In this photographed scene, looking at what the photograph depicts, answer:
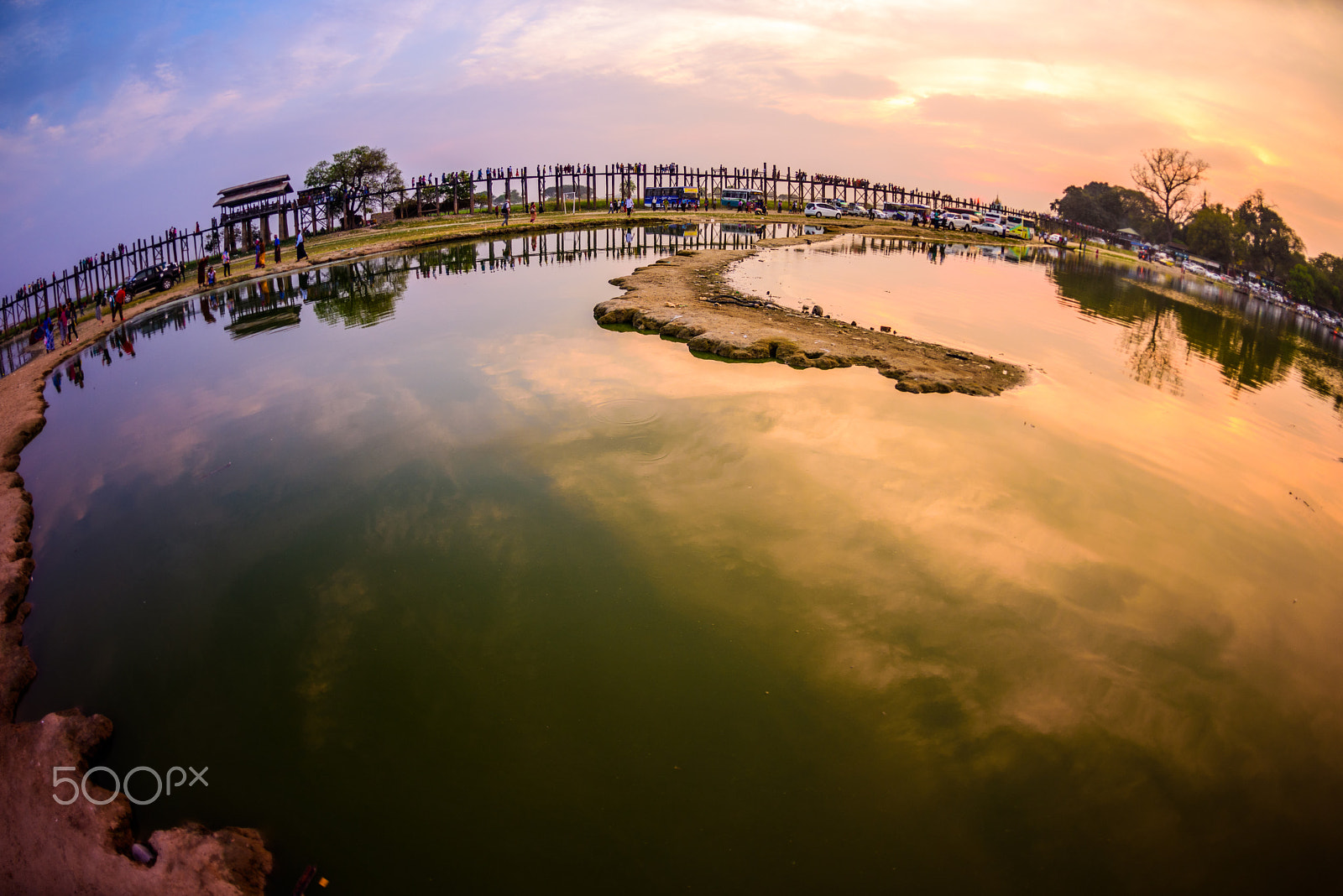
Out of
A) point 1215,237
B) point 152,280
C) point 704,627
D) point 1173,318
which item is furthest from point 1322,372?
point 1215,237

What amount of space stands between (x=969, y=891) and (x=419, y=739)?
16.5ft

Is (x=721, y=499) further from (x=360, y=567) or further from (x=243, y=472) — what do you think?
(x=243, y=472)

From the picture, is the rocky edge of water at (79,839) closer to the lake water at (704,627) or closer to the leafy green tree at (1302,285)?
the lake water at (704,627)

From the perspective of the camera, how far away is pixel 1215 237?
6391 cm

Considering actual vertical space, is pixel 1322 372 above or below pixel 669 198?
below

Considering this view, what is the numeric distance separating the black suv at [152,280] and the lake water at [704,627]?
16.0 m

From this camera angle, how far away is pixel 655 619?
7.69 m

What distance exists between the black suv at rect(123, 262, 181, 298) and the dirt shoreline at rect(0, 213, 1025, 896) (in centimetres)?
440

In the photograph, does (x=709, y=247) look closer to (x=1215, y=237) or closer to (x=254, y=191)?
(x=254, y=191)

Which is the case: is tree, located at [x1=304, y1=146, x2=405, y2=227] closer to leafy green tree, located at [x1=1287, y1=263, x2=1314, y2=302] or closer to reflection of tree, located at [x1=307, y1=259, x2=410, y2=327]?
reflection of tree, located at [x1=307, y1=259, x2=410, y2=327]

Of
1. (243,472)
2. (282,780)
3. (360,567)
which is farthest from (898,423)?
(243,472)

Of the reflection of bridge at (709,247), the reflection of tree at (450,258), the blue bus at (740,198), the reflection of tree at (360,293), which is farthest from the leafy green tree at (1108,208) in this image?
the reflection of tree at (360,293)

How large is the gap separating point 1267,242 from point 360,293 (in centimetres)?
8433

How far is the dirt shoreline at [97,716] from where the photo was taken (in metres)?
5.09
